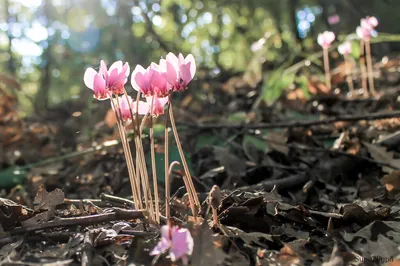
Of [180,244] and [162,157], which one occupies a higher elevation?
[180,244]

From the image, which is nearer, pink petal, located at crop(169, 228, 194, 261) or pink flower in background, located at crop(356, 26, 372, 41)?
pink petal, located at crop(169, 228, 194, 261)

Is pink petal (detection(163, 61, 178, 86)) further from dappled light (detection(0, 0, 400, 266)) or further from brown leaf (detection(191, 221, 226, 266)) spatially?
brown leaf (detection(191, 221, 226, 266))

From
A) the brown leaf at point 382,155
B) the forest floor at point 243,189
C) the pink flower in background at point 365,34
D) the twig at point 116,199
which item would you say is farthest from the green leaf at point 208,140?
the pink flower in background at point 365,34

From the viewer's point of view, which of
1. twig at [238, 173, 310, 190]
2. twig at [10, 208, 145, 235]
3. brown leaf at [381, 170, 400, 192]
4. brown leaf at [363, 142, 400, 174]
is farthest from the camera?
brown leaf at [363, 142, 400, 174]

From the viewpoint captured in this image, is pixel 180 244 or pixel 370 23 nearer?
pixel 180 244

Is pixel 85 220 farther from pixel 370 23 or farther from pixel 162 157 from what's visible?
pixel 370 23

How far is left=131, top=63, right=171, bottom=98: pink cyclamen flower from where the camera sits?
1.46 metres

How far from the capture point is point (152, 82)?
147 centimetres

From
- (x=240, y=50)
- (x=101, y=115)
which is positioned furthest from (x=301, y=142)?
(x=240, y=50)

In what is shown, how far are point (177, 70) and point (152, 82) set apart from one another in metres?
0.09

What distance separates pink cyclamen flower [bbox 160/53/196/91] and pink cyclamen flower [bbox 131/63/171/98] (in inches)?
0.9

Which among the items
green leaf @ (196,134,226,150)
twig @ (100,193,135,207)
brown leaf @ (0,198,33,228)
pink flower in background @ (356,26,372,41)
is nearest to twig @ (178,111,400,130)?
green leaf @ (196,134,226,150)

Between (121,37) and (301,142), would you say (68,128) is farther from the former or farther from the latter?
(121,37)

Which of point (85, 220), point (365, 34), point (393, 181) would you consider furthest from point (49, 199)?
point (365, 34)
